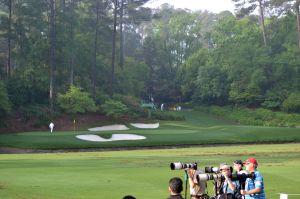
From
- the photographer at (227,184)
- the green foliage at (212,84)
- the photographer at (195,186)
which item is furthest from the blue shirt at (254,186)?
the green foliage at (212,84)

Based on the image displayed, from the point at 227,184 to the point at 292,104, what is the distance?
6557cm

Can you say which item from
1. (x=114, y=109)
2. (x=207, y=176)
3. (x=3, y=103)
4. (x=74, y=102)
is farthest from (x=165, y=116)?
(x=207, y=176)

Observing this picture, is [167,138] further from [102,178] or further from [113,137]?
[102,178]

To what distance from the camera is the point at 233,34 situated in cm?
9431

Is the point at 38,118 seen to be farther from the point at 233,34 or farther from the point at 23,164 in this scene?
the point at 233,34

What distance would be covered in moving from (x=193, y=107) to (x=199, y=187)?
7870 cm

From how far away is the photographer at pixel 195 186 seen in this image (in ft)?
30.7

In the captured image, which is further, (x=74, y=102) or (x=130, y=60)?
(x=130, y=60)

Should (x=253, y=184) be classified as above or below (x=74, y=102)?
below

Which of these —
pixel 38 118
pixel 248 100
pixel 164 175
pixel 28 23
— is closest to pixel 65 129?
pixel 38 118

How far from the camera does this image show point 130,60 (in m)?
89.4

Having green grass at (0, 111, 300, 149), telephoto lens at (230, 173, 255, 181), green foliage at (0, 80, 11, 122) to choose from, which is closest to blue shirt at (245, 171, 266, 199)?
telephoto lens at (230, 173, 255, 181)

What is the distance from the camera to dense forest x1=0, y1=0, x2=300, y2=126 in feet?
212

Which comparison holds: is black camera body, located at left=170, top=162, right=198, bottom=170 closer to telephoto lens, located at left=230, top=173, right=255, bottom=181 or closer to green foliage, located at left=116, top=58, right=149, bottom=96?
telephoto lens, located at left=230, top=173, right=255, bottom=181
